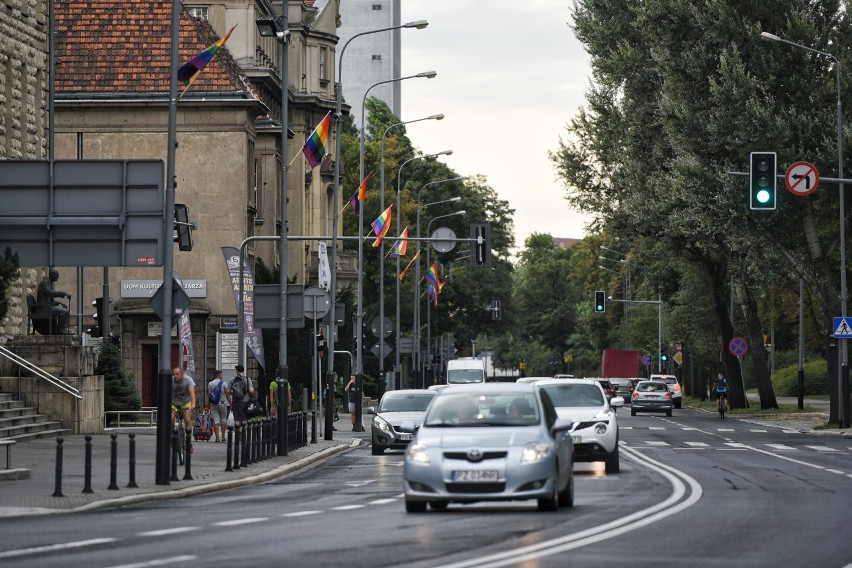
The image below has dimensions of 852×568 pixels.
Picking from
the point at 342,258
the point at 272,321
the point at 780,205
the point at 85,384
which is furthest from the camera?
the point at 342,258

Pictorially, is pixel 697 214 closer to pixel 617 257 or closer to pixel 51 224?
pixel 51 224

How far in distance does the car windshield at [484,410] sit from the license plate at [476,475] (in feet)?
3.50

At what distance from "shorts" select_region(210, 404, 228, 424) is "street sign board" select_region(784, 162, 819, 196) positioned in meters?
14.8

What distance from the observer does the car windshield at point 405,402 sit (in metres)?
38.8

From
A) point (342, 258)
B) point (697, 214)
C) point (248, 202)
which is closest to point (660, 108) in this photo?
point (697, 214)

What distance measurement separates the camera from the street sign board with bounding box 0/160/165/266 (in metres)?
27.2

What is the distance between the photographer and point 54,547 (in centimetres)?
1584

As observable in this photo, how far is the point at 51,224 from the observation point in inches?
1103

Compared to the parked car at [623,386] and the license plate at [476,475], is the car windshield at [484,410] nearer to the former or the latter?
the license plate at [476,475]

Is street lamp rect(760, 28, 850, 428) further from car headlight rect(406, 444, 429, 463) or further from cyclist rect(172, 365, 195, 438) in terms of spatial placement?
car headlight rect(406, 444, 429, 463)

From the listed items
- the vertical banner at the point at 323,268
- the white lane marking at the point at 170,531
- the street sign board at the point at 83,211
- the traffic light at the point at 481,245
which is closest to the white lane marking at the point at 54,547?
the white lane marking at the point at 170,531

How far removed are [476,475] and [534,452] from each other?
68cm

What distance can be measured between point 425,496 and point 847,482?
908 centimetres

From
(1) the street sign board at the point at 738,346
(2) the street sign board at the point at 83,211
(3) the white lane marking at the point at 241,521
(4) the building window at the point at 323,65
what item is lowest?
(3) the white lane marking at the point at 241,521
